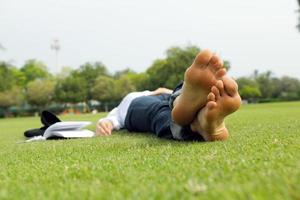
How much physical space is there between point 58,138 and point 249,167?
2434mm

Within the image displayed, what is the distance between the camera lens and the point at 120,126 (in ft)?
12.3

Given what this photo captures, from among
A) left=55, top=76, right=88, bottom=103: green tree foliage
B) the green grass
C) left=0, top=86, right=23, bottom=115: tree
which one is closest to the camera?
the green grass

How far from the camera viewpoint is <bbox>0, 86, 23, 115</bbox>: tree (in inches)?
1403

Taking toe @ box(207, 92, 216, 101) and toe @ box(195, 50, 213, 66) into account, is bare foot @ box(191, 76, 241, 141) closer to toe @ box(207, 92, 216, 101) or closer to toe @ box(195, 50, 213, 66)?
toe @ box(207, 92, 216, 101)

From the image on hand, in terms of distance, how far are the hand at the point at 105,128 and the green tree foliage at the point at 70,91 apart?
116 feet

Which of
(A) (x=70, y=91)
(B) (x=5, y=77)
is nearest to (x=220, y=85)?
(B) (x=5, y=77)

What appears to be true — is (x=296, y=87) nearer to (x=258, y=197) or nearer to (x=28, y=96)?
(x=28, y=96)

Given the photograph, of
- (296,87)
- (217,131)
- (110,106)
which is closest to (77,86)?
→ (110,106)

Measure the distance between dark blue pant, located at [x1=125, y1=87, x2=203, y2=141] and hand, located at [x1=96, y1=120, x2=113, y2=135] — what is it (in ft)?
0.72

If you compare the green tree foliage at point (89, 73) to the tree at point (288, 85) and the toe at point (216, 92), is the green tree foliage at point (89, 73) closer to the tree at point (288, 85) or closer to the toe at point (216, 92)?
the tree at point (288, 85)

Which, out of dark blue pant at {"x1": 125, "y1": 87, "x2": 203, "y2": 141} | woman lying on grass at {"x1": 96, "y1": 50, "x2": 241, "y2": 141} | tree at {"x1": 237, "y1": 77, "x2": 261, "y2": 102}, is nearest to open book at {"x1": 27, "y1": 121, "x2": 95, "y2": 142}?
dark blue pant at {"x1": 125, "y1": 87, "x2": 203, "y2": 141}

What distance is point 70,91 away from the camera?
38625mm

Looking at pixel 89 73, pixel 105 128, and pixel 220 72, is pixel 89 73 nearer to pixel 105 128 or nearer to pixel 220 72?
pixel 105 128

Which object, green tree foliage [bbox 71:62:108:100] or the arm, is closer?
the arm
